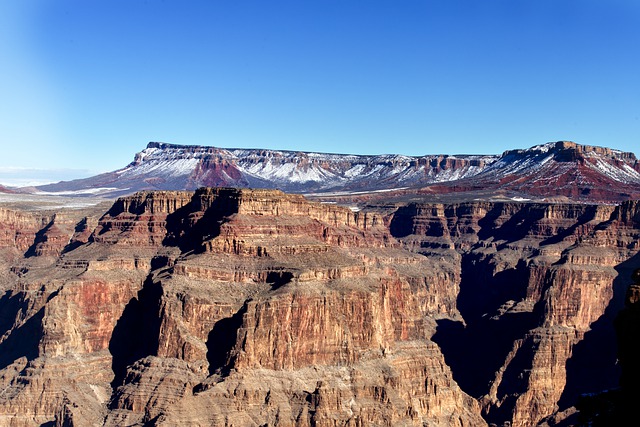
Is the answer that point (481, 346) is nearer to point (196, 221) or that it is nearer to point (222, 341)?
point (196, 221)

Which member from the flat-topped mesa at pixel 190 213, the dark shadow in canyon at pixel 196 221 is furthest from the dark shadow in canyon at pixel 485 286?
the dark shadow in canyon at pixel 196 221

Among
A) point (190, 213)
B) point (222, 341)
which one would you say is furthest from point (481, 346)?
point (222, 341)

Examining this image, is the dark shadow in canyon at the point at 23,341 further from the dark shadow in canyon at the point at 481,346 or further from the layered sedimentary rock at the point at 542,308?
the dark shadow in canyon at the point at 481,346

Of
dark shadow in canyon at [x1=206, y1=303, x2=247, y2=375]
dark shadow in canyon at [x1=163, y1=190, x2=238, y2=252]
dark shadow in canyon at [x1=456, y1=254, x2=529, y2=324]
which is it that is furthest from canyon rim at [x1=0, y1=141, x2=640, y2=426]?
dark shadow in canyon at [x1=456, y1=254, x2=529, y2=324]

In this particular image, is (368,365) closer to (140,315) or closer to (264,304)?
(264,304)

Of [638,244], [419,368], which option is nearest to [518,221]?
[638,244]

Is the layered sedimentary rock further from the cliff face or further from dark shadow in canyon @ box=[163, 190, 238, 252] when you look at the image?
dark shadow in canyon @ box=[163, 190, 238, 252]
